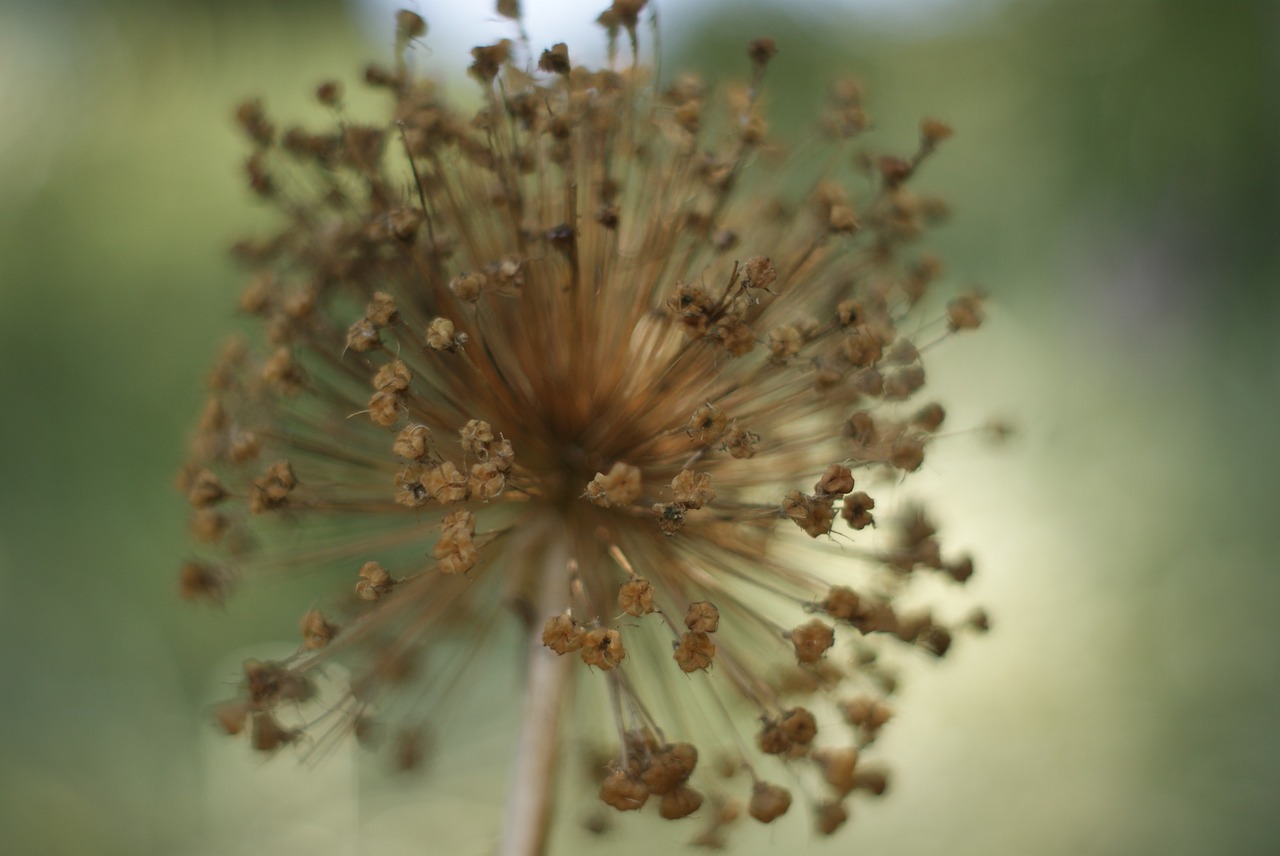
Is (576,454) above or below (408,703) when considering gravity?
above

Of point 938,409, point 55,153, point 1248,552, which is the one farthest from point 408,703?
point 1248,552

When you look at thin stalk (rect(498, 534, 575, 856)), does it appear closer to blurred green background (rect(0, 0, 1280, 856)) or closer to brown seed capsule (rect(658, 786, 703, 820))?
brown seed capsule (rect(658, 786, 703, 820))

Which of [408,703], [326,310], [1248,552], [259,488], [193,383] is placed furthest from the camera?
[193,383]

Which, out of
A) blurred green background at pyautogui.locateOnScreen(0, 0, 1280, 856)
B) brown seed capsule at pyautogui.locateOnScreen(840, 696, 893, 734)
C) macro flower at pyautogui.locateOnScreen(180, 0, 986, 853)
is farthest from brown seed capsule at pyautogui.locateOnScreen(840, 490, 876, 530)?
blurred green background at pyautogui.locateOnScreen(0, 0, 1280, 856)

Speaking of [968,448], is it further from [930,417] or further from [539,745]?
[539,745]

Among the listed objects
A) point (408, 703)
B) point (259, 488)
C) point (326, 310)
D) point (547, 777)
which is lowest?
point (408, 703)

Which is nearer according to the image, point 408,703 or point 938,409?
point 938,409

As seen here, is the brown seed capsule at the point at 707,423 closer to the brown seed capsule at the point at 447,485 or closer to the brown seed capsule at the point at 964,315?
the brown seed capsule at the point at 447,485

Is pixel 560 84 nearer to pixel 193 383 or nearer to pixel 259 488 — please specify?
pixel 259 488
